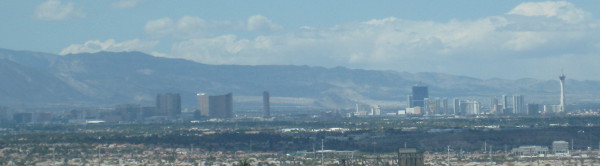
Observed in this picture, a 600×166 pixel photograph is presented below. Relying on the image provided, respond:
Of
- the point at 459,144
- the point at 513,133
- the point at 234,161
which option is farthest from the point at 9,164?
the point at 513,133

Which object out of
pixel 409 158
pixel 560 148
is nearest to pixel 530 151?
pixel 560 148

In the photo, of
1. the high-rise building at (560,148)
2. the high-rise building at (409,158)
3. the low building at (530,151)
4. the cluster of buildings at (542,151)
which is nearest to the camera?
the high-rise building at (409,158)

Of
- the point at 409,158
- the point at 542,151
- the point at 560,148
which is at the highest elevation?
the point at 560,148

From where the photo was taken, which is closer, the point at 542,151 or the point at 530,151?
the point at 530,151

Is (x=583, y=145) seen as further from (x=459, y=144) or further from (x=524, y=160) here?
(x=524, y=160)

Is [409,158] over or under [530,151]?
over

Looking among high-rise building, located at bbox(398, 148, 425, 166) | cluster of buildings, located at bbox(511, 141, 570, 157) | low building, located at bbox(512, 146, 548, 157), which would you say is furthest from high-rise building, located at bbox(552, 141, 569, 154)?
high-rise building, located at bbox(398, 148, 425, 166)

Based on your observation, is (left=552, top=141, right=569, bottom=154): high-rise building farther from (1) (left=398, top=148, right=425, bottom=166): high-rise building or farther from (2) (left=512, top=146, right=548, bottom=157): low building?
(1) (left=398, top=148, right=425, bottom=166): high-rise building

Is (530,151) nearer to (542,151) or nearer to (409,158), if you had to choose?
(542,151)

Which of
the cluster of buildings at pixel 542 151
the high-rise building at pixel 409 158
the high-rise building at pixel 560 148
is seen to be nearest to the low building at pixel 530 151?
the cluster of buildings at pixel 542 151

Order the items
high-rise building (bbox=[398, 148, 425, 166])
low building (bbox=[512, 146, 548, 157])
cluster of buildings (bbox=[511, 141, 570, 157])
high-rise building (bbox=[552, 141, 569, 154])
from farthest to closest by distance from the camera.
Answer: high-rise building (bbox=[552, 141, 569, 154]) → low building (bbox=[512, 146, 548, 157]) → cluster of buildings (bbox=[511, 141, 570, 157]) → high-rise building (bbox=[398, 148, 425, 166])

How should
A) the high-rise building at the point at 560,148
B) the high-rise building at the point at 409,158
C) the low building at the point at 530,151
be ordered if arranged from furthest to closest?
1. the high-rise building at the point at 560,148
2. the low building at the point at 530,151
3. the high-rise building at the point at 409,158

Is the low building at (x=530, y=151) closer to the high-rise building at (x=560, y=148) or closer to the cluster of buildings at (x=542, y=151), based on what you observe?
the cluster of buildings at (x=542, y=151)
